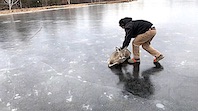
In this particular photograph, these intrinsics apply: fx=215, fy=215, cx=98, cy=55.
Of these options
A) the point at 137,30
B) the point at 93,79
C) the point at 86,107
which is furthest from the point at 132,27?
the point at 86,107

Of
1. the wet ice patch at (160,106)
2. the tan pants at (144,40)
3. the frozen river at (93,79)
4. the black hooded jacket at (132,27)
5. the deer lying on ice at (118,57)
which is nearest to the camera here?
the wet ice patch at (160,106)

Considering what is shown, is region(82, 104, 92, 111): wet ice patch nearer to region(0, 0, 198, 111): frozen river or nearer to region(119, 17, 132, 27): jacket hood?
region(0, 0, 198, 111): frozen river

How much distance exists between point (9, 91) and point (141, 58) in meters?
3.30

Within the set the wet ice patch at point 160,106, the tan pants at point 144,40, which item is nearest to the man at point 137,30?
the tan pants at point 144,40

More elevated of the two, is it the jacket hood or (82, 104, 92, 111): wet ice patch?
the jacket hood

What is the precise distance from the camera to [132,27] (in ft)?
15.9

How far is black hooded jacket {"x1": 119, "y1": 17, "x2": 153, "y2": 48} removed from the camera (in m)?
4.86

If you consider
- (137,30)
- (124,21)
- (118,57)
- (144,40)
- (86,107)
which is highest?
(124,21)

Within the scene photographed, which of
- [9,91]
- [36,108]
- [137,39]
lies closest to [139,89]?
[137,39]

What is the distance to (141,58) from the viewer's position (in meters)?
5.70

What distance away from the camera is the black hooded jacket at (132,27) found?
4859 millimetres

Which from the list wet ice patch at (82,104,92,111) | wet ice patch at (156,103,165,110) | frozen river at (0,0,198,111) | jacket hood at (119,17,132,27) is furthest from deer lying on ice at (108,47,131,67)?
wet ice patch at (156,103,165,110)

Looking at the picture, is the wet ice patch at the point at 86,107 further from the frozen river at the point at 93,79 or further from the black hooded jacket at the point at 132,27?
the black hooded jacket at the point at 132,27

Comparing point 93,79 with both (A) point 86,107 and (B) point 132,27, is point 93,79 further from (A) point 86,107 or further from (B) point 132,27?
(B) point 132,27
